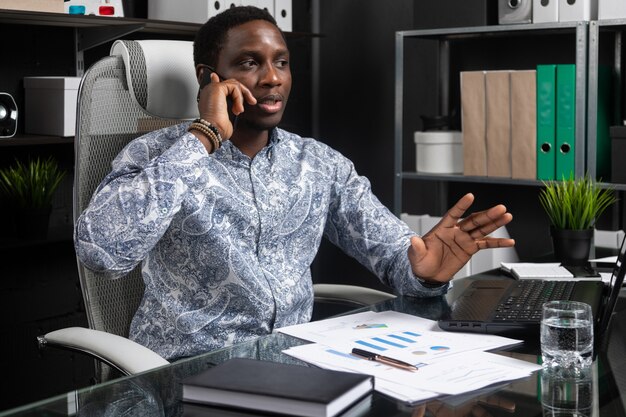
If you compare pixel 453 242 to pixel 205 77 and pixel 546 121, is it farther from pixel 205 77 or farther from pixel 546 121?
pixel 546 121

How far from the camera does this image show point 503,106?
2.89 m

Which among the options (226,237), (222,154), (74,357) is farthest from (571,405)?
(74,357)

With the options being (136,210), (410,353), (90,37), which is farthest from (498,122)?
(410,353)

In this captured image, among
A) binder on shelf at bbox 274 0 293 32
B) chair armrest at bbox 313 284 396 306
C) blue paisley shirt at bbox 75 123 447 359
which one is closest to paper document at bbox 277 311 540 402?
blue paisley shirt at bbox 75 123 447 359

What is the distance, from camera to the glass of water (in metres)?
1.14

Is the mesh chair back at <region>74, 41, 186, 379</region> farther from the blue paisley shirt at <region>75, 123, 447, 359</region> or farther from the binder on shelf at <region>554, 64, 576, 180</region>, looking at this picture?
the binder on shelf at <region>554, 64, 576, 180</region>

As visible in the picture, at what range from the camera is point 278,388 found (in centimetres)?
95

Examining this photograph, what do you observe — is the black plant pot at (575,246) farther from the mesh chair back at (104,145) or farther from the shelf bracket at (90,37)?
the shelf bracket at (90,37)

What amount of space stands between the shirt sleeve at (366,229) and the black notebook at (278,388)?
69cm

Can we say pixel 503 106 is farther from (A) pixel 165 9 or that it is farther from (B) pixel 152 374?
(B) pixel 152 374

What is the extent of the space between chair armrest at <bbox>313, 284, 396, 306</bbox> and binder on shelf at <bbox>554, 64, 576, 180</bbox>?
1142 millimetres

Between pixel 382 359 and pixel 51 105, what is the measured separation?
1.83 meters

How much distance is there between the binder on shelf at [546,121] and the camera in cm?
279

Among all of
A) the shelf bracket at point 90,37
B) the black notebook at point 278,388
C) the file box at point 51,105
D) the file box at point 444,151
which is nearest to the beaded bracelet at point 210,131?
the black notebook at point 278,388
